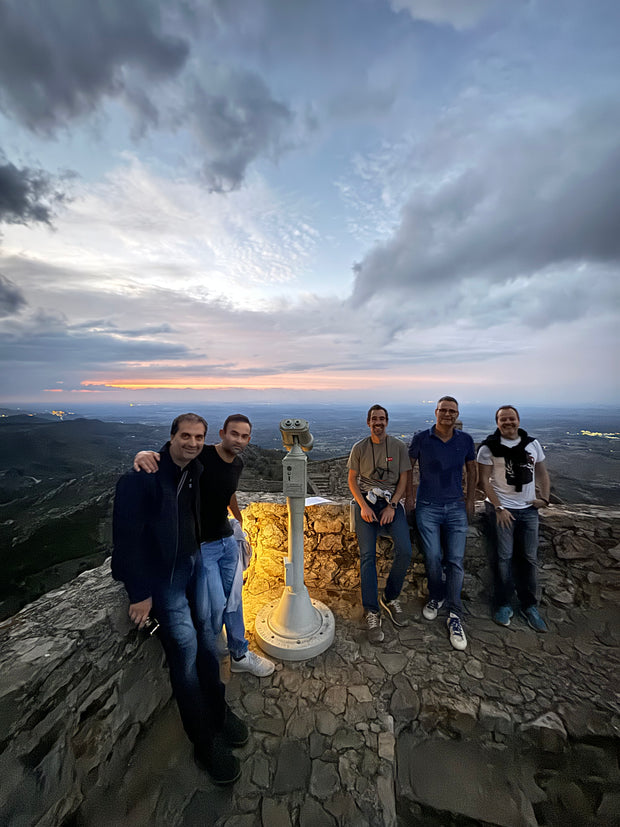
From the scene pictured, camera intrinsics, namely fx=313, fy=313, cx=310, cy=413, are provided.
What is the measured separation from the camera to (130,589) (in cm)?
196

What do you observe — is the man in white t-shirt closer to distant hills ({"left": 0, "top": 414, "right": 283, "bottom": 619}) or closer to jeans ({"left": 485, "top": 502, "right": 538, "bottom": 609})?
jeans ({"left": 485, "top": 502, "right": 538, "bottom": 609})

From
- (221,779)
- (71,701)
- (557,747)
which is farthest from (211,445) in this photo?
(557,747)

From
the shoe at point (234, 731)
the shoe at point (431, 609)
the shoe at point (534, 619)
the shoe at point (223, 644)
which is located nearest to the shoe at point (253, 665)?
the shoe at point (223, 644)

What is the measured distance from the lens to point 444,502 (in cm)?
341

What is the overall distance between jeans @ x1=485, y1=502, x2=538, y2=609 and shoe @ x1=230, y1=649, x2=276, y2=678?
2.62 m

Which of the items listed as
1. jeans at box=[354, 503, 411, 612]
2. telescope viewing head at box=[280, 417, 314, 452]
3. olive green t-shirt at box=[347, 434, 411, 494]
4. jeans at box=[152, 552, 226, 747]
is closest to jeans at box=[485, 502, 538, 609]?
jeans at box=[354, 503, 411, 612]

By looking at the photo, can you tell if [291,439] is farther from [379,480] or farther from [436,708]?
[436,708]

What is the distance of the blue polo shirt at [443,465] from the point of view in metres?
3.39

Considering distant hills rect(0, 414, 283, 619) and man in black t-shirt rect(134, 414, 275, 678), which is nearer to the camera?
man in black t-shirt rect(134, 414, 275, 678)

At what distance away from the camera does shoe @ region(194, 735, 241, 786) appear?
2.13 metres

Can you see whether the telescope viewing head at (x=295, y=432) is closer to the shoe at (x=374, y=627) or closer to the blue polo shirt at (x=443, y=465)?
the blue polo shirt at (x=443, y=465)

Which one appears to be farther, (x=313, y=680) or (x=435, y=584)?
(x=435, y=584)

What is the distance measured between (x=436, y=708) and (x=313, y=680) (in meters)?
1.06

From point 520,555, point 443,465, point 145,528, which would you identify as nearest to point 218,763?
point 145,528
